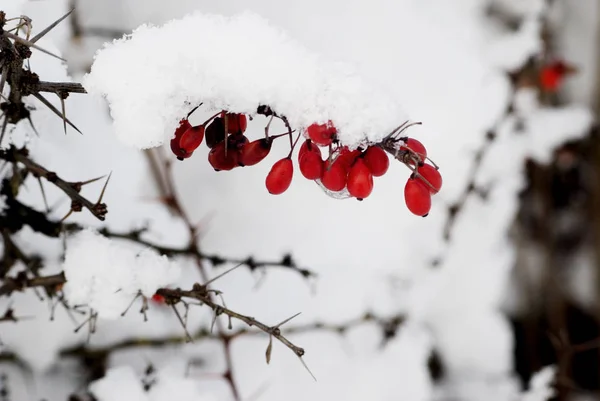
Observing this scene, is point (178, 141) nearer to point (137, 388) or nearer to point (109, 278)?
point (109, 278)

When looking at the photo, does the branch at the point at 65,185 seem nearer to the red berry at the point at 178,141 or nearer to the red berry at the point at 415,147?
the red berry at the point at 178,141

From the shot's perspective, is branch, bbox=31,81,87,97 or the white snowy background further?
the white snowy background

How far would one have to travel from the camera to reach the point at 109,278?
968 millimetres

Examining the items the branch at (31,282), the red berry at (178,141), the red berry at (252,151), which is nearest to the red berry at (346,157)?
the red berry at (252,151)

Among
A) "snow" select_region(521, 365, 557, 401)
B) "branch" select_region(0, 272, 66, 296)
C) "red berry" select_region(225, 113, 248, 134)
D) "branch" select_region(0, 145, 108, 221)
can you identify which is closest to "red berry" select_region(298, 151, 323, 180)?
"red berry" select_region(225, 113, 248, 134)

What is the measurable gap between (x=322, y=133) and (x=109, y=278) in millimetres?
495

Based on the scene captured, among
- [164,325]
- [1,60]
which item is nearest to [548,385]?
[164,325]

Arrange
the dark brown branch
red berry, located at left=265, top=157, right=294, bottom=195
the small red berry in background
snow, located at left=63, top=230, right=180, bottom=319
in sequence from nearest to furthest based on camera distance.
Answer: the dark brown branch
red berry, located at left=265, top=157, right=294, bottom=195
snow, located at left=63, top=230, right=180, bottom=319
the small red berry in background

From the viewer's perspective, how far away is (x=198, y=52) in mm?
747

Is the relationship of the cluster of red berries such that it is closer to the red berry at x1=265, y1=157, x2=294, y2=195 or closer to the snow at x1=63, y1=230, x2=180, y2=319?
the red berry at x1=265, y1=157, x2=294, y2=195

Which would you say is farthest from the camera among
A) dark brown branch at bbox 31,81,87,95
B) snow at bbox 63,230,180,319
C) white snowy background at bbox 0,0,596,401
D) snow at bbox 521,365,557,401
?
snow at bbox 521,365,557,401

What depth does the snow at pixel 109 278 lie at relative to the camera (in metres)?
0.96

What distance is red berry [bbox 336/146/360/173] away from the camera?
0.79 meters

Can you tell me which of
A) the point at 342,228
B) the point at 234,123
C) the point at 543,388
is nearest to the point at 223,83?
the point at 234,123
